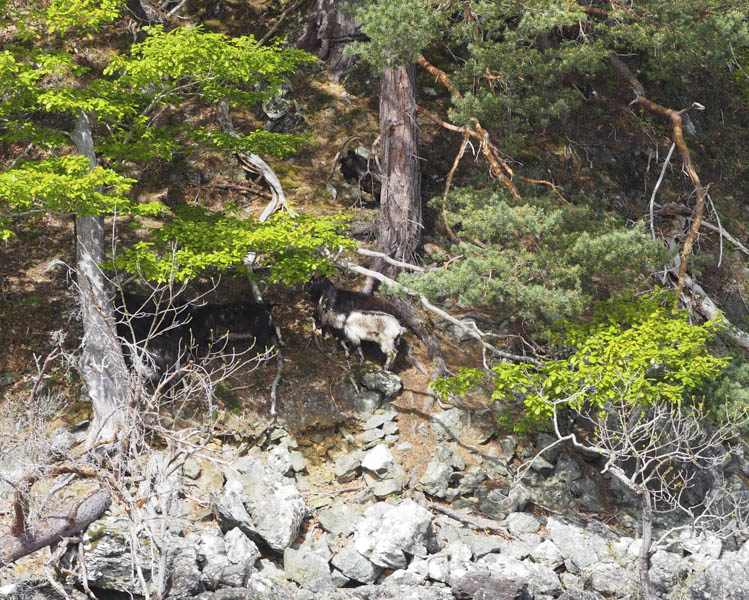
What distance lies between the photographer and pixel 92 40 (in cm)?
2189

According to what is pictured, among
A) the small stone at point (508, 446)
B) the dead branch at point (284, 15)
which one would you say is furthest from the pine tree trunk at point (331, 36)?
the small stone at point (508, 446)

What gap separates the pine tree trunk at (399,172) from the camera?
1608 cm

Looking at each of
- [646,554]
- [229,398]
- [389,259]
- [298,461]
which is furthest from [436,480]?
[389,259]

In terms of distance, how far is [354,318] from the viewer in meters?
15.0

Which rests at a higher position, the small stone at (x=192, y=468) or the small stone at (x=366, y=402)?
the small stone at (x=366, y=402)

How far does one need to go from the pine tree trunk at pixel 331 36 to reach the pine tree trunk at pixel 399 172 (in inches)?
192

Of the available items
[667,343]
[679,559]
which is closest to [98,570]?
[679,559]

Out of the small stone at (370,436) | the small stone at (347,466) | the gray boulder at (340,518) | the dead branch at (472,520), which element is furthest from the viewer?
the small stone at (370,436)

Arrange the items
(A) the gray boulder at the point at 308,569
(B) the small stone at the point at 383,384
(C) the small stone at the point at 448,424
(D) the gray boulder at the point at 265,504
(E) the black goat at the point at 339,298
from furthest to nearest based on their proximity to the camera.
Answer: (E) the black goat at the point at 339,298 → (B) the small stone at the point at 383,384 → (C) the small stone at the point at 448,424 → (D) the gray boulder at the point at 265,504 → (A) the gray boulder at the point at 308,569

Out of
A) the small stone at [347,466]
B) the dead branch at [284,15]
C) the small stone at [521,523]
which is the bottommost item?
the small stone at [347,466]

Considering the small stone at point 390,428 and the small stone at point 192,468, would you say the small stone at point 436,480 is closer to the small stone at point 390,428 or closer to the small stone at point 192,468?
the small stone at point 390,428

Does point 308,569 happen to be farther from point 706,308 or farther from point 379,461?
point 706,308

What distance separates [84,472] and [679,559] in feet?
28.6

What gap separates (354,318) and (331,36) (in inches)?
380
